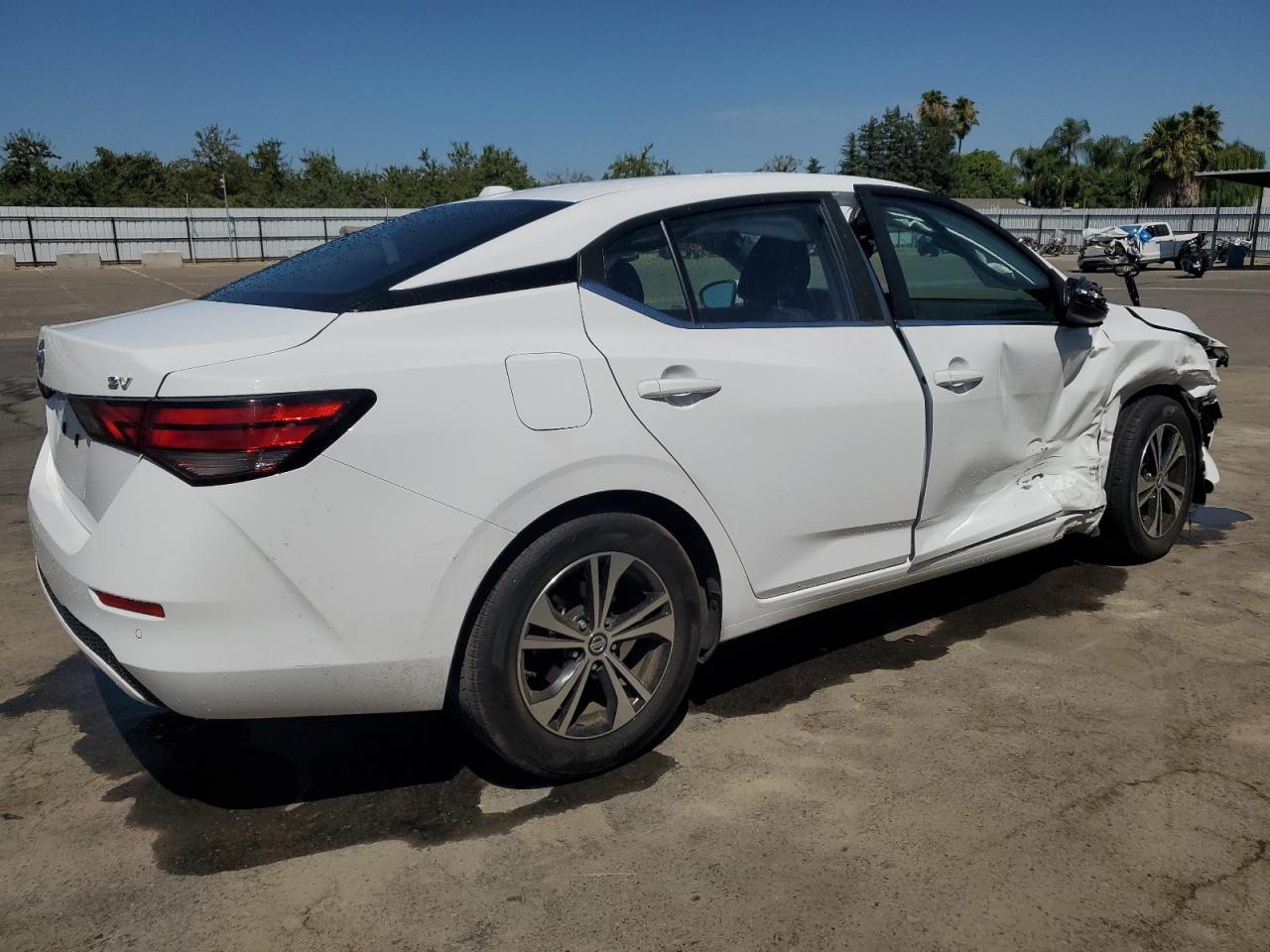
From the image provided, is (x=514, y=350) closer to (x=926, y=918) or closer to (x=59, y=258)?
(x=926, y=918)

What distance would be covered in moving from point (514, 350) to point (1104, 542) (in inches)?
128

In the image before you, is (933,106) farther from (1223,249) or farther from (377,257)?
(377,257)

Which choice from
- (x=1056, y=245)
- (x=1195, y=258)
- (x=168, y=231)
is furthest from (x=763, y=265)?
(x=1056, y=245)

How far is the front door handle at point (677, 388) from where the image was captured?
2.88 m

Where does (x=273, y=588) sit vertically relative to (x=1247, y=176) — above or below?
below

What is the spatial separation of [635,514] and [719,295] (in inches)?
30.9

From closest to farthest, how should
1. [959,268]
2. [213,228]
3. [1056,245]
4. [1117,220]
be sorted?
[959,268]
[213,228]
[1056,245]
[1117,220]

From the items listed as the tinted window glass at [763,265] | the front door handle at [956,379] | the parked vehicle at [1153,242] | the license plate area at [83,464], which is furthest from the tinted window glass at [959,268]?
the parked vehicle at [1153,242]

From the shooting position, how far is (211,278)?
32625 mm

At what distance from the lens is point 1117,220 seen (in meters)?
46.2

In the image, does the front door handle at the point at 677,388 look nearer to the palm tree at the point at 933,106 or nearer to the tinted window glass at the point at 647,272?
the tinted window glass at the point at 647,272

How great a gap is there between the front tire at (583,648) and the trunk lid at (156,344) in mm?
824

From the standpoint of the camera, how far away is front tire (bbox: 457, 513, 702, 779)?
273 cm

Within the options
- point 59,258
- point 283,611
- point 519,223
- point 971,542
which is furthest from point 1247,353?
point 59,258
